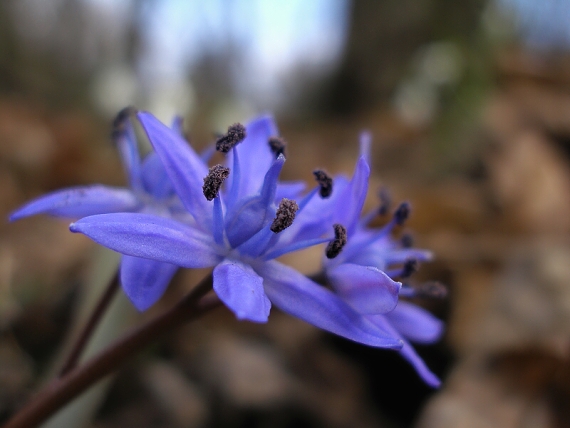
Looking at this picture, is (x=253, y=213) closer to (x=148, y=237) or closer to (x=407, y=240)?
(x=148, y=237)

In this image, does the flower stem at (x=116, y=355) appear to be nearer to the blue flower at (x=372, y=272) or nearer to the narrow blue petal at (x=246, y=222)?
the narrow blue petal at (x=246, y=222)

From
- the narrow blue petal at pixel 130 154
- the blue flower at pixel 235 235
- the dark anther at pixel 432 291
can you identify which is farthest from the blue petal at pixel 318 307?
the narrow blue petal at pixel 130 154

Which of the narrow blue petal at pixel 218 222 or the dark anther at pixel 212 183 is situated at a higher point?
the dark anther at pixel 212 183

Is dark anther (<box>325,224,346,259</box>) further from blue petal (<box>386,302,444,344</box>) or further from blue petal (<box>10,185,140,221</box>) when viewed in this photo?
blue petal (<box>10,185,140,221</box>)

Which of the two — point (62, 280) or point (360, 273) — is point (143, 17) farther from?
point (360, 273)

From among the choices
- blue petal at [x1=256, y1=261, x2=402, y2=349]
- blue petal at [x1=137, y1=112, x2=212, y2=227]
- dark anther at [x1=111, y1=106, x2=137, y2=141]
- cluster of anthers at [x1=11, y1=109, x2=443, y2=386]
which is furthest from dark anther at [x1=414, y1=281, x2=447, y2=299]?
dark anther at [x1=111, y1=106, x2=137, y2=141]

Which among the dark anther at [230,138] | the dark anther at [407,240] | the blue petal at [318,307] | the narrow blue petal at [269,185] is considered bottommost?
the dark anther at [407,240]
